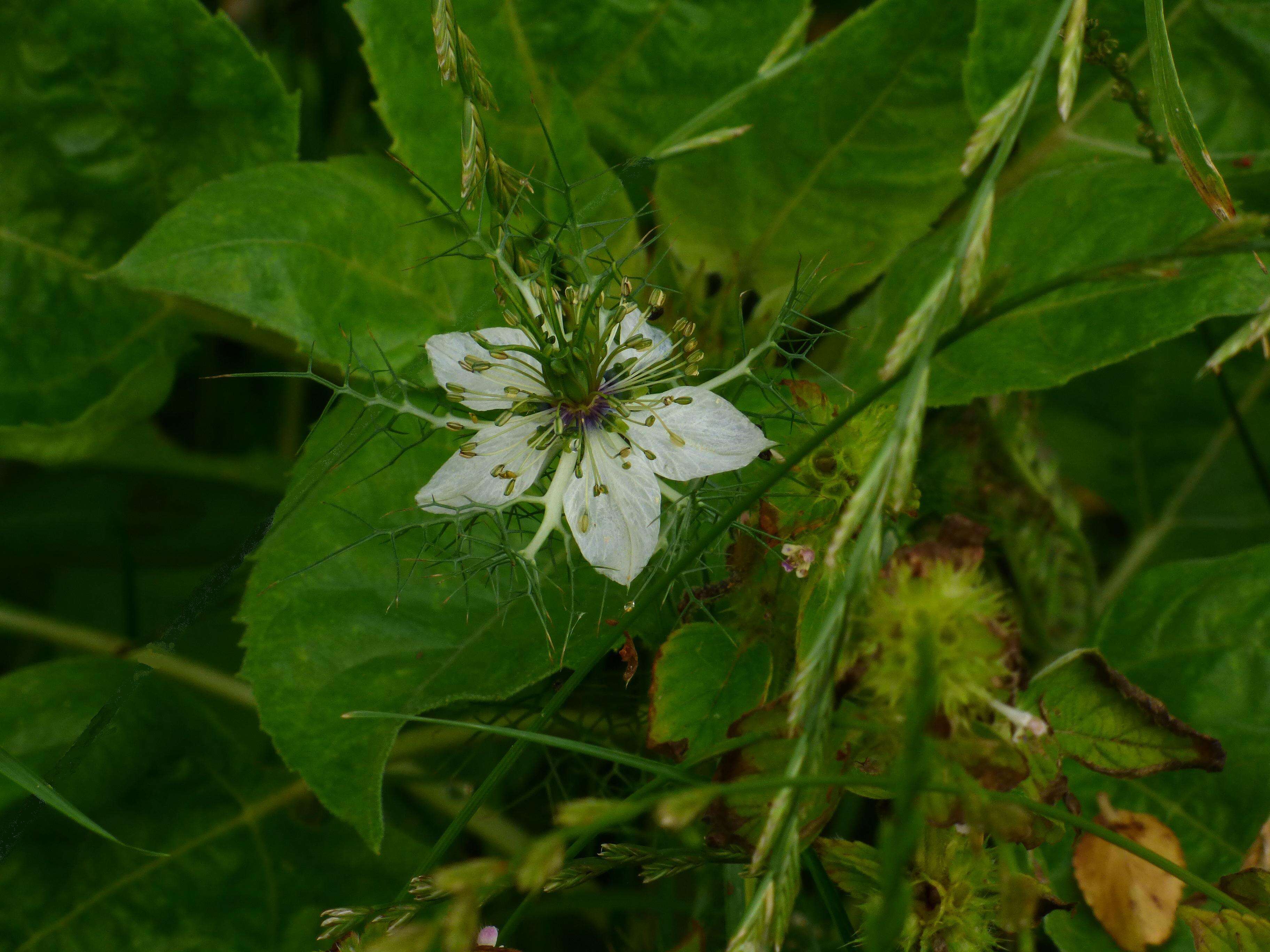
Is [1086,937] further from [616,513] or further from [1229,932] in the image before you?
[616,513]

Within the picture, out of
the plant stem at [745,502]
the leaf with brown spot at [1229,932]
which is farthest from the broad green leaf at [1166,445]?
the plant stem at [745,502]

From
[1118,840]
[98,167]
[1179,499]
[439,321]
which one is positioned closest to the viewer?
[1118,840]

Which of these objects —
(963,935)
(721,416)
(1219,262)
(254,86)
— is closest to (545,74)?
(254,86)

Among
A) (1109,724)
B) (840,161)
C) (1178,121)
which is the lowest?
(1109,724)

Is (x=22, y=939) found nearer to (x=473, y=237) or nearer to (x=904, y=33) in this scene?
(x=473, y=237)

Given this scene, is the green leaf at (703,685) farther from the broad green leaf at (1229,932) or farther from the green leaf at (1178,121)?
the green leaf at (1178,121)

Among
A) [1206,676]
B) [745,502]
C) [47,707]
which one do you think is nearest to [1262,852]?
[1206,676]
